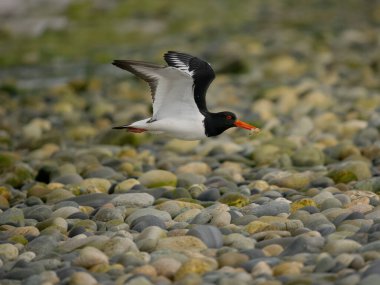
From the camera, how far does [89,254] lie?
5.11 m

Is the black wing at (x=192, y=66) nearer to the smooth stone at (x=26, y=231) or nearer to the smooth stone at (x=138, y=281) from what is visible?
the smooth stone at (x=26, y=231)

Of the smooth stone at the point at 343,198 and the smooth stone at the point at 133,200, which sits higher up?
the smooth stone at the point at 343,198

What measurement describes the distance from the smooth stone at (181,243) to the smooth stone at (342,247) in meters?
0.85

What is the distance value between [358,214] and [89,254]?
6.72 feet

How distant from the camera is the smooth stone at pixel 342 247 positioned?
201 inches

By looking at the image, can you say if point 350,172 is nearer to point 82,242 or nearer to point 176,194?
point 176,194

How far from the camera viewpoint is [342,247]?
512 centimetres

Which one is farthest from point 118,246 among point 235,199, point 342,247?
point 235,199

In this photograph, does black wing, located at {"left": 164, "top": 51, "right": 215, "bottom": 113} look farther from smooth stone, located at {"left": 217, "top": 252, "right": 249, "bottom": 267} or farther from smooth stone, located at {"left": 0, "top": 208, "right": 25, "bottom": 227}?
smooth stone, located at {"left": 217, "top": 252, "right": 249, "bottom": 267}

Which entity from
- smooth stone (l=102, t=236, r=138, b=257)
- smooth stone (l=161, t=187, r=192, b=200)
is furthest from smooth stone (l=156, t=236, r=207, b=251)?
smooth stone (l=161, t=187, r=192, b=200)

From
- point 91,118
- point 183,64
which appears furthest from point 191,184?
point 91,118

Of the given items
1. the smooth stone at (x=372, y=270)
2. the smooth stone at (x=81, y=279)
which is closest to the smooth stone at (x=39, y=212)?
the smooth stone at (x=81, y=279)

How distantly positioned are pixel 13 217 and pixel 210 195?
5.62 feet

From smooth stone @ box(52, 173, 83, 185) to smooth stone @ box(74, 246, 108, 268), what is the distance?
8.40ft
